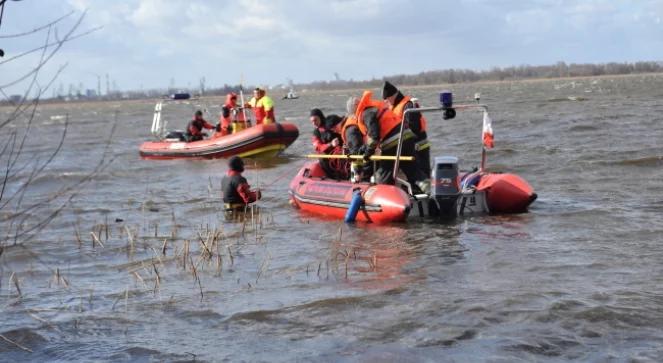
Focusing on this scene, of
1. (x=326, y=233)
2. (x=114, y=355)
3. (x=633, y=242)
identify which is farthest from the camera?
(x=326, y=233)

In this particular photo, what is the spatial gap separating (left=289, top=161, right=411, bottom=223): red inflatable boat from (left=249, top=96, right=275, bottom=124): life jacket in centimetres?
746

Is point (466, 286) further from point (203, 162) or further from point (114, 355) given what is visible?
point (203, 162)

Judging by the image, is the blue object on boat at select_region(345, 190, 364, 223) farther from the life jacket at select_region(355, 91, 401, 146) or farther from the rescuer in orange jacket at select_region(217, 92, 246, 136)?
the rescuer in orange jacket at select_region(217, 92, 246, 136)

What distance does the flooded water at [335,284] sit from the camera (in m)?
5.72

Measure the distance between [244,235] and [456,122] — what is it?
21.7 metres

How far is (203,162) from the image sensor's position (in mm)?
20297

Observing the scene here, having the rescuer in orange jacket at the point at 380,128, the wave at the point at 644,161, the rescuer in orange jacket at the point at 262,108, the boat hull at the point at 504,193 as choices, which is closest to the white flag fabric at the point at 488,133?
the boat hull at the point at 504,193

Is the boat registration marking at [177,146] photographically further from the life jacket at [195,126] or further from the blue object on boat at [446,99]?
the blue object on boat at [446,99]

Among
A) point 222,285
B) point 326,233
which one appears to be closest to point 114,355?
point 222,285

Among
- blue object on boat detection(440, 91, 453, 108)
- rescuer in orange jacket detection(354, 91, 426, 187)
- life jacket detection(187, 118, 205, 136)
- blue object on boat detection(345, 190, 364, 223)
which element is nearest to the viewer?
blue object on boat detection(440, 91, 453, 108)

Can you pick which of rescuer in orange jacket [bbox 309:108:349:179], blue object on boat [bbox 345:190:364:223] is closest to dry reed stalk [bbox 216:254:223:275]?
blue object on boat [bbox 345:190:364:223]

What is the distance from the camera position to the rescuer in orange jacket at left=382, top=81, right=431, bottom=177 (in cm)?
1053

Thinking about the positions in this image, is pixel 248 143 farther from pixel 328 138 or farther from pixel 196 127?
pixel 328 138

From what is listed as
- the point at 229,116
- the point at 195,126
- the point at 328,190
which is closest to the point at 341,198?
the point at 328,190
